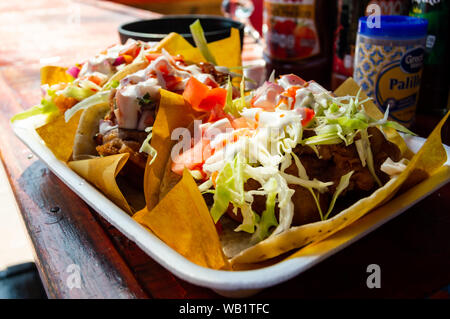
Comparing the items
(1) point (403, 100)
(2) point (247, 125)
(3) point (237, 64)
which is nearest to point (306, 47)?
(3) point (237, 64)

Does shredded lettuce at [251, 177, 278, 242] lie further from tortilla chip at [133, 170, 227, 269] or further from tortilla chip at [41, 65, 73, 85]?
tortilla chip at [41, 65, 73, 85]

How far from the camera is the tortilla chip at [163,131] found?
117cm

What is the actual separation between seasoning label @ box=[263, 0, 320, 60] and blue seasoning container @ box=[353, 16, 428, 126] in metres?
0.47

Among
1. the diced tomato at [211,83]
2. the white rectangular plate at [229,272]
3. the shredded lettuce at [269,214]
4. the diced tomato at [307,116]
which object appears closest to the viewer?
the white rectangular plate at [229,272]

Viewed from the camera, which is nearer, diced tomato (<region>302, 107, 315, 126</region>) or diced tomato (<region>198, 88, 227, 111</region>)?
diced tomato (<region>302, 107, 315, 126</region>)

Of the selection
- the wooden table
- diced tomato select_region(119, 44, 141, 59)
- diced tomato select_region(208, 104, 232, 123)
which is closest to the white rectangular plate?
the wooden table

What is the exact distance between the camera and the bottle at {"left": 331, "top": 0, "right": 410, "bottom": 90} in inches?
68.6

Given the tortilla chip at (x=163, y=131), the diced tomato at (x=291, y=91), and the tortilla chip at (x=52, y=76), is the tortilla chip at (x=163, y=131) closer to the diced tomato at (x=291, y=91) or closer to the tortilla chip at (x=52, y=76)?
the diced tomato at (x=291, y=91)

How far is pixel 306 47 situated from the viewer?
2.07 meters

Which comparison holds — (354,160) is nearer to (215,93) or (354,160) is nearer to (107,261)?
(215,93)

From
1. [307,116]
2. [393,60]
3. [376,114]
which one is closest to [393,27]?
[393,60]

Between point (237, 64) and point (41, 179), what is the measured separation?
3.08 ft

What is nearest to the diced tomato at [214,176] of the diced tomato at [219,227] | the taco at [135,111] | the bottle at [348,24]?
the diced tomato at [219,227]

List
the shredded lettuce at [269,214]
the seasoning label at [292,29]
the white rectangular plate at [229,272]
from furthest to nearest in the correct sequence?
the seasoning label at [292,29], the shredded lettuce at [269,214], the white rectangular plate at [229,272]
